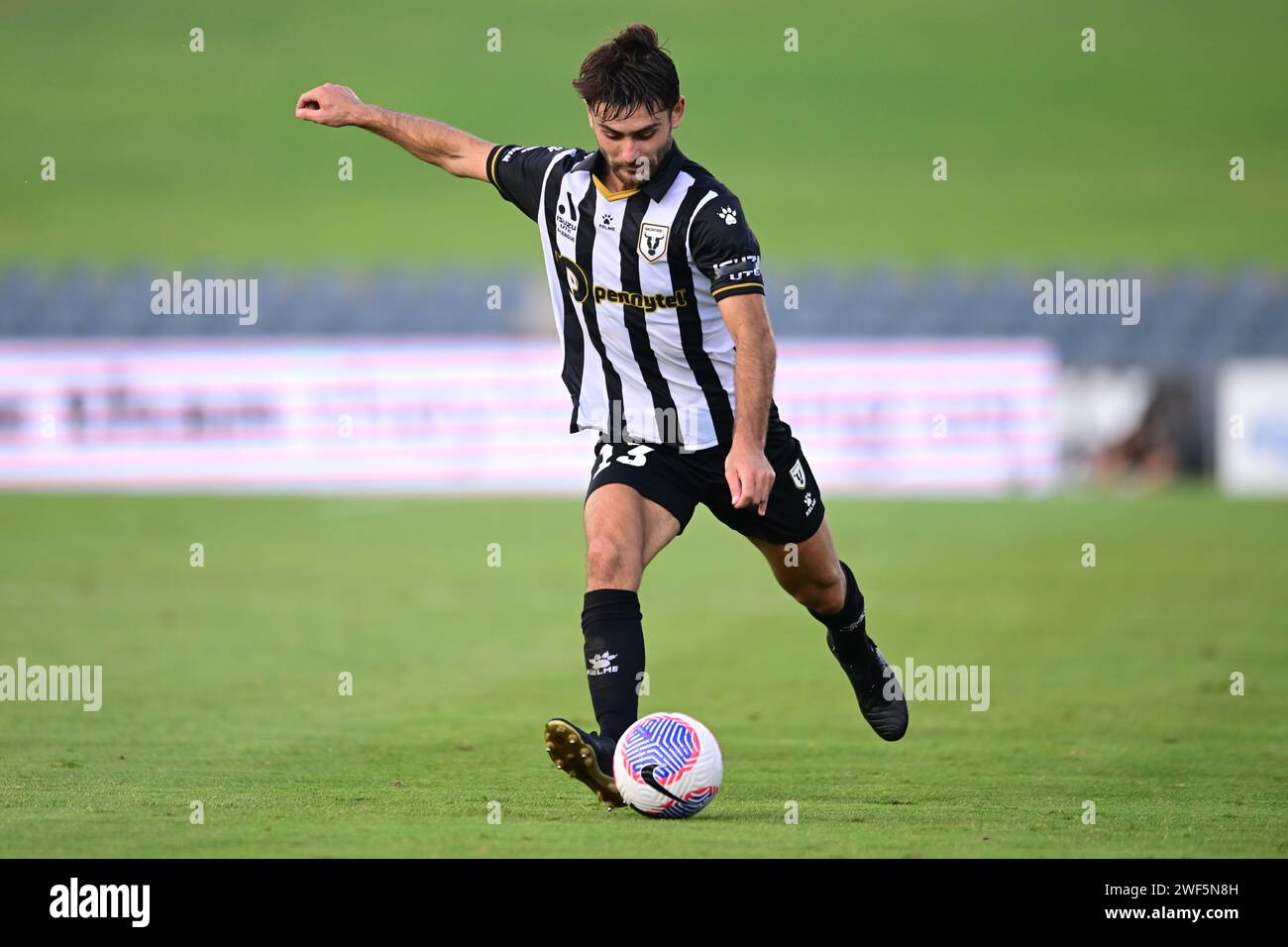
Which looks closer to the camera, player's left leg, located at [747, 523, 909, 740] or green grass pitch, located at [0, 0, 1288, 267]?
player's left leg, located at [747, 523, 909, 740]

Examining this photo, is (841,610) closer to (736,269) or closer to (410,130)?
(736,269)

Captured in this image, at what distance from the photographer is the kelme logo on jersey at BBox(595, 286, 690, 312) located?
21.5ft

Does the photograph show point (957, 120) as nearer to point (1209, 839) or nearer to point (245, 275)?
point (245, 275)

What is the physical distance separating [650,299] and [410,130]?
129 centimetres

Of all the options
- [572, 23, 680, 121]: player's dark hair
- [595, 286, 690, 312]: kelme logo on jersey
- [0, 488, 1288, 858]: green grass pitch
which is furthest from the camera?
[595, 286, 690, 312]: kelme logo on jersey

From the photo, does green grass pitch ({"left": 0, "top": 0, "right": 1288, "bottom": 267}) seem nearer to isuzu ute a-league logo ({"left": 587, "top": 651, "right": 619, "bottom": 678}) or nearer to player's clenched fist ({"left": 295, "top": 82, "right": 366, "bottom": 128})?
player's clenched fist ({"left": 295, "top": 82, "right": 366, "bottom": 128})

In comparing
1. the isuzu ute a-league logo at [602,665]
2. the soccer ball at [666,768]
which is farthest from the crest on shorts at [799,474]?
the soccer ball at [666,768]

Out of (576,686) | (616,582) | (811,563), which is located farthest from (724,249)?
(576,686)

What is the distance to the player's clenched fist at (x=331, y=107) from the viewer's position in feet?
23.1

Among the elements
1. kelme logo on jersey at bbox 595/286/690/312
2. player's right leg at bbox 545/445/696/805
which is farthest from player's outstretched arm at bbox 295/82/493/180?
player's right leg at bbox 545/445/696/805

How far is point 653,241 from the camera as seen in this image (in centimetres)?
641

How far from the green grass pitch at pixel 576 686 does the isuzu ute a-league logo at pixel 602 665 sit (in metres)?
0.49

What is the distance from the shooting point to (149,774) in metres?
6.95

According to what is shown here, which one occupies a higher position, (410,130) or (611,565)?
(410,130)
